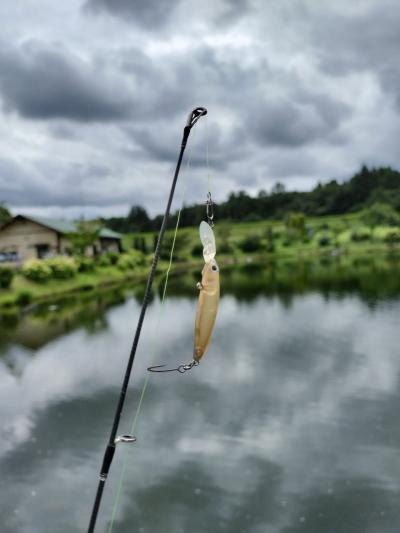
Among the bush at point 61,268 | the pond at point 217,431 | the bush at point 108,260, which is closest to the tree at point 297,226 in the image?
the bush at point 108,260

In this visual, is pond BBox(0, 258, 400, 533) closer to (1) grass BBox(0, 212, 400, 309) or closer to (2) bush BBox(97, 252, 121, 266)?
(1) grass BBox(0, 212, 400, 309)

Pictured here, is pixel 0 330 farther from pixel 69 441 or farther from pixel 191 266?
pixel 191 266

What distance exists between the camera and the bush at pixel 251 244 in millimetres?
86000

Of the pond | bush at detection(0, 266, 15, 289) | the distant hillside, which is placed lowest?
the pond

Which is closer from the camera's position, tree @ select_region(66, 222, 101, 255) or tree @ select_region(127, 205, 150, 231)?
tree @ select_region(66, 222, 101, 255)

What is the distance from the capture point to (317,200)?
145 m

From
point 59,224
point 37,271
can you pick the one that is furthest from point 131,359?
point 59,224

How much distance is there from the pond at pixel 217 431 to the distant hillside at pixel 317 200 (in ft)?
363

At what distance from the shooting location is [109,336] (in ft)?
80.2

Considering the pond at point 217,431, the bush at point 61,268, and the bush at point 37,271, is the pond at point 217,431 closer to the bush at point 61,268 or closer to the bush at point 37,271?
the bush at point 37,271

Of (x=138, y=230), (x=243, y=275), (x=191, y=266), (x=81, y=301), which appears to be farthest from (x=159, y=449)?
(x=138, y=230)

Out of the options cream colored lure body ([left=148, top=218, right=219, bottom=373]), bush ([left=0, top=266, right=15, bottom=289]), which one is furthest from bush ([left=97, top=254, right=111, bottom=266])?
cream colored lure body ([left=148, top=218, right=219, bottom=373])

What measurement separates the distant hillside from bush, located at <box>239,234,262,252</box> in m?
44.2

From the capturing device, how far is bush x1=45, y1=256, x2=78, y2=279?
142ft
